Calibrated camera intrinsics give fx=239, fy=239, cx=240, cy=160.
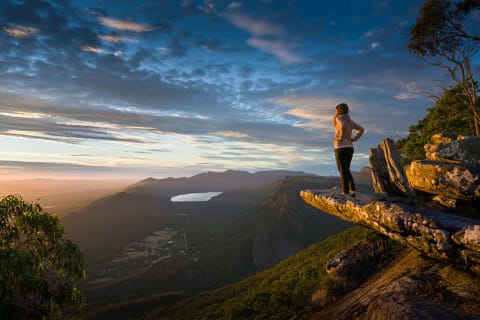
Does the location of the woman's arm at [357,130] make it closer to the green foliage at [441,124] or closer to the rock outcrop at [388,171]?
the rock outcrop at [388,171]

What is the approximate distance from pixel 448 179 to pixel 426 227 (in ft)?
11.0

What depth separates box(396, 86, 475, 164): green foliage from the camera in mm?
29438

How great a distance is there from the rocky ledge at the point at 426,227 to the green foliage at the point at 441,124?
888 inches

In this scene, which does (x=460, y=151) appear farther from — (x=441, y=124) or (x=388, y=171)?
(x=441, y=124)

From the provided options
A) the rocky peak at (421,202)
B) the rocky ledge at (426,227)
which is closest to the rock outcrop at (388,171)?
the rocky peak at (421,202)

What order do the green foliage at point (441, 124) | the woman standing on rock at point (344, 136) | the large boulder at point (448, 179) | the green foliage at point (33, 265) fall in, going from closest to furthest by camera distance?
the green foliage at point (33, 265), the large boulder at point (448, 179), the woman standing on rock at point (344, 136), the green foliage at point (441, 124)

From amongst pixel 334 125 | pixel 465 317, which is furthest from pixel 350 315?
pixel 334 125

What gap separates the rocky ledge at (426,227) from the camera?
28.5 ft

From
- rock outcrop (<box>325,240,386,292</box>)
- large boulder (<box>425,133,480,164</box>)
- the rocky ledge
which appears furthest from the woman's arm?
rock outcrop (<box>325,240,386,292</box>)

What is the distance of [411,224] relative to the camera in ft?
33.8

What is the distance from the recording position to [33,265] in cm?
687

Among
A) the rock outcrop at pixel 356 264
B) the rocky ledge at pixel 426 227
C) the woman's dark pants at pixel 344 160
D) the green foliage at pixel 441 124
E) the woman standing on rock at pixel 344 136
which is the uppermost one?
the green foliage at pixel 441 124

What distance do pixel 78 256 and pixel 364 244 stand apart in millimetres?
17227

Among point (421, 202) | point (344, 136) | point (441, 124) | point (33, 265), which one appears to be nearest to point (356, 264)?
point (421, 202)
